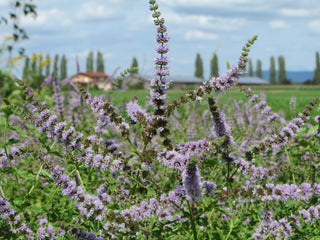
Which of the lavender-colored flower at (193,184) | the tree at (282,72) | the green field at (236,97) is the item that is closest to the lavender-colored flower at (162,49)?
the green field at (236,97)

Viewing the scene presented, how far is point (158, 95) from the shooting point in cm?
222

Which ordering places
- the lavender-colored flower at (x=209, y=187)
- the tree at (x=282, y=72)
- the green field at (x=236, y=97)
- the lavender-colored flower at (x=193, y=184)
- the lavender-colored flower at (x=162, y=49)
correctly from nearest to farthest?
1. the lavender-colored flower at (x=193, y=184)
2. the lavender-colored flower at (x=162, y=49)
3. the lavender-colored flower at (x=209, y=187)
4. the green field at (x=236, y=97)
5. the tree at (x=282, y=72)

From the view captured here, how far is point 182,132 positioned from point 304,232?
438 centimetres

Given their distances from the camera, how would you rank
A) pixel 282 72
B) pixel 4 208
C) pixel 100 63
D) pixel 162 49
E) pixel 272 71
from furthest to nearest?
pixel 272 71
pixel 282 72
pixel 100 63
pixel 4 208
pixel 162 49

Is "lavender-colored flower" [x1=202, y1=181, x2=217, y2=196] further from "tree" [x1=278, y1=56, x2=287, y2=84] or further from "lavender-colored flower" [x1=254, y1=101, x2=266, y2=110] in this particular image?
"tree" [x1=278, y1=56, x2=287, y2=84]

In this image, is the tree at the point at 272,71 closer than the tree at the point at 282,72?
No

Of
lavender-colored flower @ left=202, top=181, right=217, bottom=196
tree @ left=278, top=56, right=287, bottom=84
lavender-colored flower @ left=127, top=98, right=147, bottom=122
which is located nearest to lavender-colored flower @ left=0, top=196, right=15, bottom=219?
lavender-colored flower @ left=127, top=98, right=147, bottom=122

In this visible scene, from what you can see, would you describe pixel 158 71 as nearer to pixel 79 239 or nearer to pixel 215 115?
pixel 215 115

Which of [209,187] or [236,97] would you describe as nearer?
[209,187]

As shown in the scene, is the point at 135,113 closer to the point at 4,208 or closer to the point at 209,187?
the point at 209,187

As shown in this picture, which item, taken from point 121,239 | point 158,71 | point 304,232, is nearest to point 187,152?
point 158,71

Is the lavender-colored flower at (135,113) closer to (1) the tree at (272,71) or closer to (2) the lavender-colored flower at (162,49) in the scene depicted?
(2) the lavender-colored flower at (162,49)

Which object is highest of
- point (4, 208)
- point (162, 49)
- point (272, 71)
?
point (272, 71)

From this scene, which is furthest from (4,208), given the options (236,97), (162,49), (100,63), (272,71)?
(272,71)
